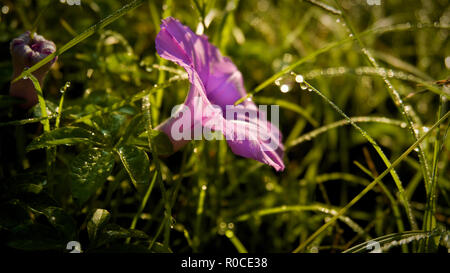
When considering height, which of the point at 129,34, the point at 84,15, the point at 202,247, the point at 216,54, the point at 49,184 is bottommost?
the point at 202,247

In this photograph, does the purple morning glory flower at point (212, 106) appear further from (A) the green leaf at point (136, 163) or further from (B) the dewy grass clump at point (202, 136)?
(A) the green leaf at point (136, 163)

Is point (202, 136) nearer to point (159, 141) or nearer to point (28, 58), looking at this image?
point (159, 141)

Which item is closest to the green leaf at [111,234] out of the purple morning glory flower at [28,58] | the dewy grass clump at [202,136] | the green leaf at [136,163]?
the dewy grass clump at [202,136]

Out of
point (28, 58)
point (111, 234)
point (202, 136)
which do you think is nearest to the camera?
point (111, 234)

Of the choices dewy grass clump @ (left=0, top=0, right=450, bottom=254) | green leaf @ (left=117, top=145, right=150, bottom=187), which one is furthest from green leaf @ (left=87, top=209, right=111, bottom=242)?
green leaf @ (left=117, top=145, right=150, bottom=187)


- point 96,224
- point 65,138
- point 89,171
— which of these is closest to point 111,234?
point 96,224

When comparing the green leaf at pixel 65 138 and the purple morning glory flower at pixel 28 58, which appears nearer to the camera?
the green leaf at pixel 65 138
